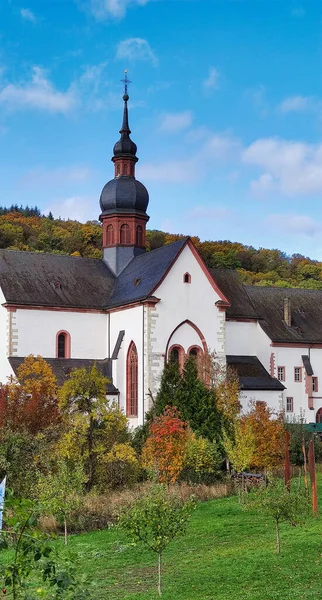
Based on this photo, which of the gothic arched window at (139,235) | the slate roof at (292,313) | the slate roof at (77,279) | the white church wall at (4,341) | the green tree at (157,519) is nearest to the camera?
the green tree at (157,519)

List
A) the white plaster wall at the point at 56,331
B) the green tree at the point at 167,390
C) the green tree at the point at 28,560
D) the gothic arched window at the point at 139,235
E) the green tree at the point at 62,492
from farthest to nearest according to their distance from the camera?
the gothic arched window at the point at 139,235 < the white plaster wall at the point at 56,331 < the green tree at the point at 167,390 < the green tree at the point at 62,492 < the green tree at the point at 28,560

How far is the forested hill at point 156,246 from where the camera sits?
86812 millimetres

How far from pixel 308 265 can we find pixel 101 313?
214 ft

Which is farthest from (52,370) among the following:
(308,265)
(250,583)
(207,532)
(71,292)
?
(308,265)

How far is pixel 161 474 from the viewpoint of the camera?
29.2 meters

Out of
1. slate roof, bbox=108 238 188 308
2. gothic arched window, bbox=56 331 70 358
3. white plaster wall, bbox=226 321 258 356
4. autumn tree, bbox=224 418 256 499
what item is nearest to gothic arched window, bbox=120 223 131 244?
slate roof, bbox=108 238 188 308

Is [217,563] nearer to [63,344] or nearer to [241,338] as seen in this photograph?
[63,344]

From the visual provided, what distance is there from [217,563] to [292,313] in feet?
122

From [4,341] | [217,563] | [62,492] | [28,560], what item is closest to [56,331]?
[4,341]

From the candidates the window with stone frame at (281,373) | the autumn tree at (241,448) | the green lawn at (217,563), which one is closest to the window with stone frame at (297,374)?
the window with stone frame at (281,373)

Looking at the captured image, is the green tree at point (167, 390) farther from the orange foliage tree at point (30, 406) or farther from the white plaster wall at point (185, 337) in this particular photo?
the orange foliage tree at point (30, 406)

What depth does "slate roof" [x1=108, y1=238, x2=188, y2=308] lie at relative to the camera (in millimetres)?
40000

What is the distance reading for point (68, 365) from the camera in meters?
41.7

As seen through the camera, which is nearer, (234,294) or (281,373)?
(234,294)
